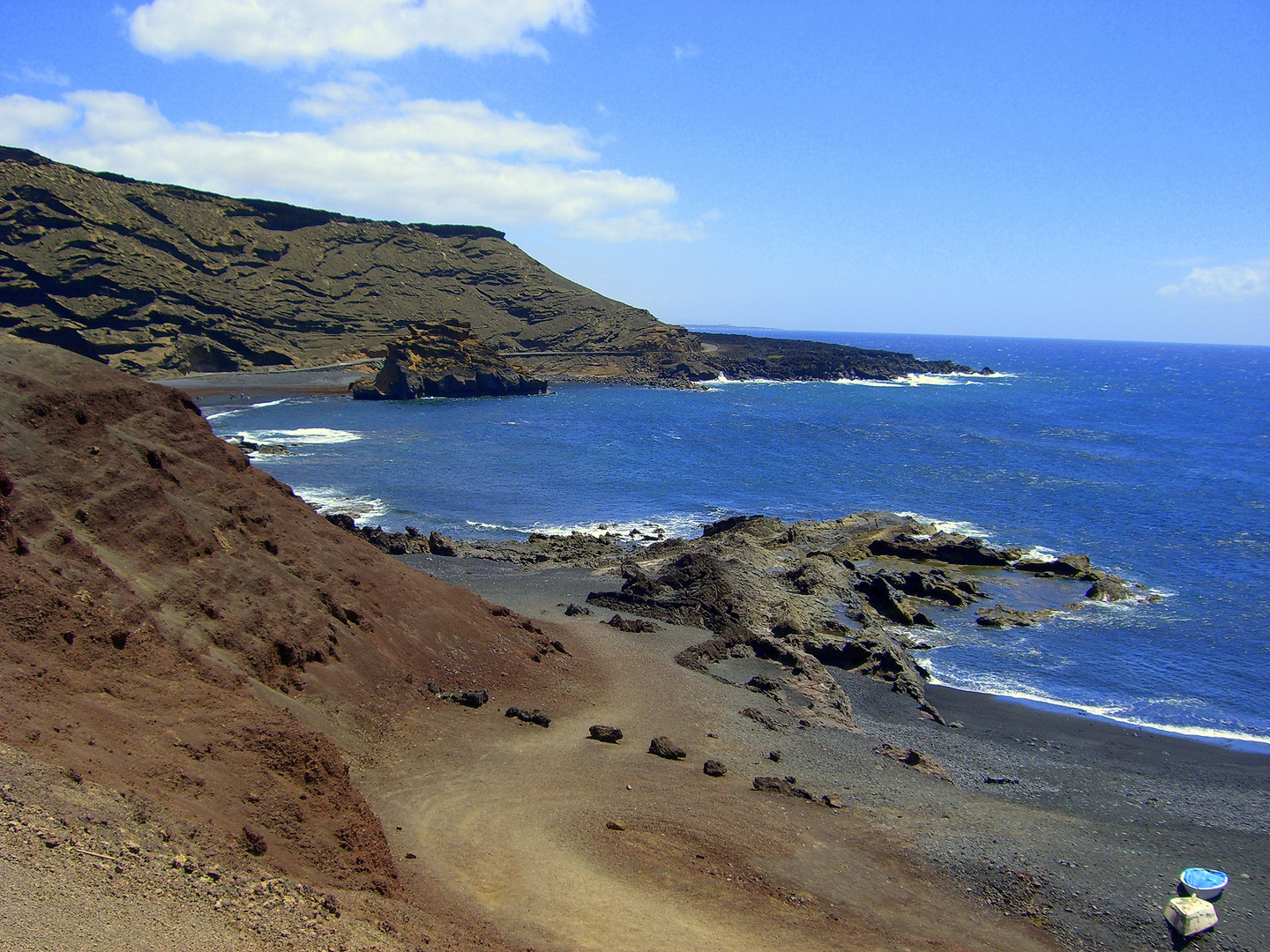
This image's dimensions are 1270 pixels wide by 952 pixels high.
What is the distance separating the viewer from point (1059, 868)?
45.4 ft

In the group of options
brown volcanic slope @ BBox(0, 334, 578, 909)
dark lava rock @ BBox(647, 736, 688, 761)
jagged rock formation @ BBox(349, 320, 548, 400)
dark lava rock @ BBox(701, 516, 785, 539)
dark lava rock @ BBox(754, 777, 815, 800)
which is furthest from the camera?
jagged rock formation @ BBox(349, 320, 548, 400)

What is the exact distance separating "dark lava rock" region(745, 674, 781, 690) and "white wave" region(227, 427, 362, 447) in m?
45.2

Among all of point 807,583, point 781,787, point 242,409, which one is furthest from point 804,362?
point 781,787

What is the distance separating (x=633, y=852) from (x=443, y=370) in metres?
84.2

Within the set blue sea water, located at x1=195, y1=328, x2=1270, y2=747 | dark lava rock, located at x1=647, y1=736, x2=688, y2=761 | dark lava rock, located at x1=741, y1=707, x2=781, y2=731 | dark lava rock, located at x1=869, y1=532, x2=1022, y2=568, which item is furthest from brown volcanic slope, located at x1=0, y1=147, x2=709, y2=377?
dark lava rock, located at x1=647, y1=736, x2=688, y2=761

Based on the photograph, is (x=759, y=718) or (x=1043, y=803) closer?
(x=1043, y=803)

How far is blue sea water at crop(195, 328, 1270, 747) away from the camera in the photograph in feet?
86.5

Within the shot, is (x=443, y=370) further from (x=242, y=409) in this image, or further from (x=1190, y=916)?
(x=1190, y=916)

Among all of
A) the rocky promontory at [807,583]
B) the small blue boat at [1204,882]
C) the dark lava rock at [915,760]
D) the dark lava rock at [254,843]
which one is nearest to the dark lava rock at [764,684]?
the rocky promontory at [807,583]

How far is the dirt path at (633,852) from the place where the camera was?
10.5 m

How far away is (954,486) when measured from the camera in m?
53.7

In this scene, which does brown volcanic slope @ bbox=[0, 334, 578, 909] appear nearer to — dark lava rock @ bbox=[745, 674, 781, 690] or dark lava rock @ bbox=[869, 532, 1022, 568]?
dark lava rock @ bbox=[745, 674, 781, 690]

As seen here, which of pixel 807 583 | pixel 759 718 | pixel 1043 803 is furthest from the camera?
pixel 807 583

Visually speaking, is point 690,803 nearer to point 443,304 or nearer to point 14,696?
point 14,696
